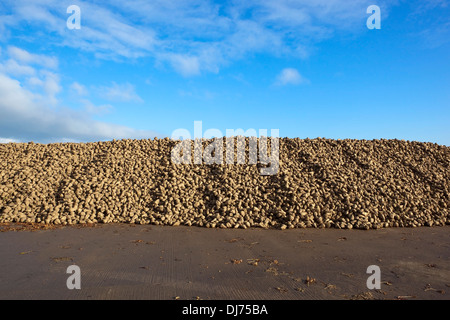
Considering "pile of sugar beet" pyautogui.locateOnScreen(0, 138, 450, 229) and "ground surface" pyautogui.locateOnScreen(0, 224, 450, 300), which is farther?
"pile of sugar beet" pyautogui.locateOnScreen(0, 138, 450, 229)

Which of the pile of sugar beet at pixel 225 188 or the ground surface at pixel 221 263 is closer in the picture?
the ground surface at pixel 221 263

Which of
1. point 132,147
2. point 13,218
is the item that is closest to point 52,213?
point 13,218

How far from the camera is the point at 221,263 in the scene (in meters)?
5.66

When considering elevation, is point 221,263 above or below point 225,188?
below

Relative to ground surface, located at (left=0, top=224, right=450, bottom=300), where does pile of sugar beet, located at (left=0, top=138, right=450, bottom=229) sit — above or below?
above

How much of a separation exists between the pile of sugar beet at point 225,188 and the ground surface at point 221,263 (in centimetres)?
69

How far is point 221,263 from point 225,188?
13.5 feet

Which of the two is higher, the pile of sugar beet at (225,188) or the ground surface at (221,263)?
the pile of sugar beet at (225,188)

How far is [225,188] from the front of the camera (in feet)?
31.7

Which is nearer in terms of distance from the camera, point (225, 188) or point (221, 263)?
point (221, 263)

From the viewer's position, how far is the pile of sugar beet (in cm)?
887

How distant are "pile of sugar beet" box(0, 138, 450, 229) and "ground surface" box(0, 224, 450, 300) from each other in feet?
2.26

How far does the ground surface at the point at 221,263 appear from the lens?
4.45 metres
